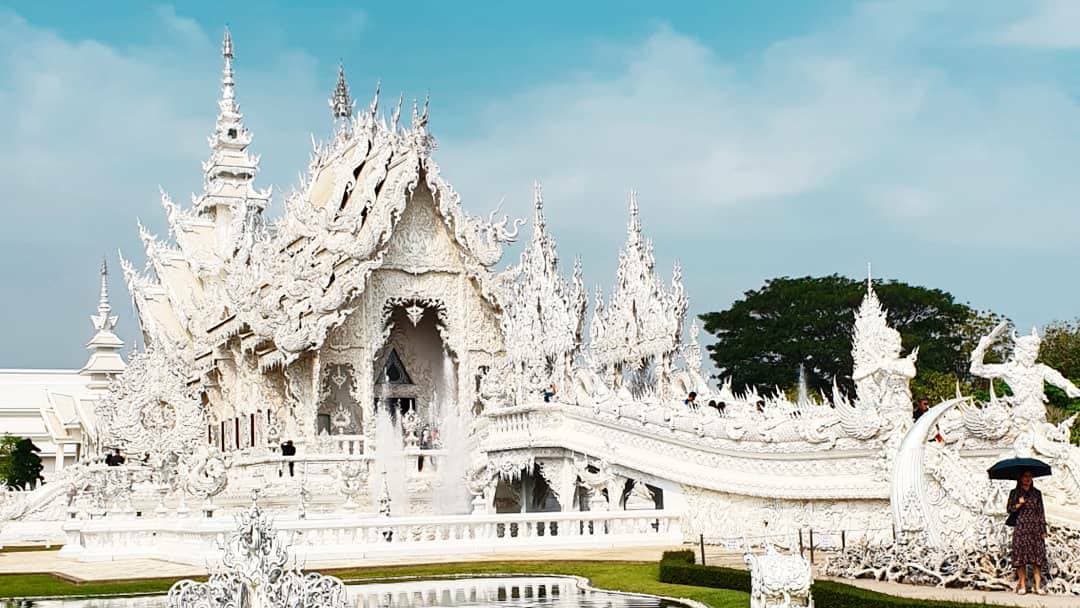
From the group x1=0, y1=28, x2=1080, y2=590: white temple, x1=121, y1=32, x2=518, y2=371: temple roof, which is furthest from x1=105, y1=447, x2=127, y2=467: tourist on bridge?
x1=121, y1=32, x2=518, y2=371: temple roof

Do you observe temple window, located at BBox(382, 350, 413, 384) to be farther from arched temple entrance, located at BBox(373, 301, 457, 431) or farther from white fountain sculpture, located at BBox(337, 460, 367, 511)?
white fountain sculpture, located at BBox(337, 460, 367, 511)

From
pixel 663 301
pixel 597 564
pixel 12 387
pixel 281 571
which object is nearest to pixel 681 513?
pixel 597 564

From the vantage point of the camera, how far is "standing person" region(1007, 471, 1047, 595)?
11047 millimetres

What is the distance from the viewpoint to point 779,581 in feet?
30.3

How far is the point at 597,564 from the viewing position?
605 inches

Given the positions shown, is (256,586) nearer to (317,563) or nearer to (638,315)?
(317,563)

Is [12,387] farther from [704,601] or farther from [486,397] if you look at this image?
[704,601]

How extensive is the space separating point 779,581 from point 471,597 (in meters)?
4.01

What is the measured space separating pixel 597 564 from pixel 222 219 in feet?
83.5

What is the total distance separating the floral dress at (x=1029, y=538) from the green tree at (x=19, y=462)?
1467 inches

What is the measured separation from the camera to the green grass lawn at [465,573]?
12920 millimetres

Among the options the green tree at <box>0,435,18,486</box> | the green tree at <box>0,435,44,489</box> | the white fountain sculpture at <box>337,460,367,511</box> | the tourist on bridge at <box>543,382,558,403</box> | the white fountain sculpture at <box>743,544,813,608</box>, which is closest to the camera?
the white fountain sculpture at <box>743,544,813,608</box>

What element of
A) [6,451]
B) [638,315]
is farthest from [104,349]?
[638,315]

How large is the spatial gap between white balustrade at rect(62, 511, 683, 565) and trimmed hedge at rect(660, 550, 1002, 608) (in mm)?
4131
